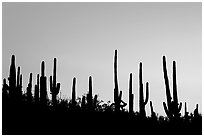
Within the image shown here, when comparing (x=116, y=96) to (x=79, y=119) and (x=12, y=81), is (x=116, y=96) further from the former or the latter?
(x=12, y=81)

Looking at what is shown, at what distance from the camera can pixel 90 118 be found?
1797 cm

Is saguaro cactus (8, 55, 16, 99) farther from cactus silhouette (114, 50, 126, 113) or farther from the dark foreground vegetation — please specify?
cactus silhouette (114, 50, 126, 113)

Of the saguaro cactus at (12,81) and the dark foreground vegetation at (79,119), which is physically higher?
the saguaro cactus at (12,81)

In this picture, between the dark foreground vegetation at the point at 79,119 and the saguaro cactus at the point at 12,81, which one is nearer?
the dark foreground vegetation at the point at 79,119

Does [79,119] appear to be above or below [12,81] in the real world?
below

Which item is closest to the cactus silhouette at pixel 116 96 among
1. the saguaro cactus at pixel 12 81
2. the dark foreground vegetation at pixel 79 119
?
the dark foreground vegetation at pixel 79 119

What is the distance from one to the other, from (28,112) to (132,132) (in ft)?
16.4

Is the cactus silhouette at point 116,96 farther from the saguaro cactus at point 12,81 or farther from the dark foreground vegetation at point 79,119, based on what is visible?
the saguaro cactus at point 12,81

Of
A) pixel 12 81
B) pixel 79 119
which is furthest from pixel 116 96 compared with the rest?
pixel 12 81

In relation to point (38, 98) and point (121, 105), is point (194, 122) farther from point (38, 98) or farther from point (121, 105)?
point (38, 98)

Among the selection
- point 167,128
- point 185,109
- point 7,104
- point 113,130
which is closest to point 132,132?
point 113,130

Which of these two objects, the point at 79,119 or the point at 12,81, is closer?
the point at 79,119

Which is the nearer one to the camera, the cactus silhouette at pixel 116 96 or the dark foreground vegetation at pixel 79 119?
the dark foreground vegetation at pixel 79 119

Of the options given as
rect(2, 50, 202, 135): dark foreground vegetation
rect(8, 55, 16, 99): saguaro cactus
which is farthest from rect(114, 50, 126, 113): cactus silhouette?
rect(8, 55, 16, 99): saguaro cactus
